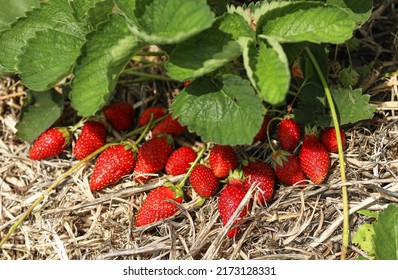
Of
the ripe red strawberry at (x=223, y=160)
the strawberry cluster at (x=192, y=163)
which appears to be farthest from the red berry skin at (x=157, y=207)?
the ripe red strawberry at (x=223, y=160)

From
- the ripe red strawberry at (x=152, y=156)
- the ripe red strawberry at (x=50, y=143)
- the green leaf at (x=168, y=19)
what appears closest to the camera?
the green leaf at (x=168, y=19)

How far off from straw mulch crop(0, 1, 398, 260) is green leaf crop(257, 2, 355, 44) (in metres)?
0.47

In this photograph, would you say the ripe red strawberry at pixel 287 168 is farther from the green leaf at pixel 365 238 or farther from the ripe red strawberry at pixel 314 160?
the green leaf at pixel 365 238

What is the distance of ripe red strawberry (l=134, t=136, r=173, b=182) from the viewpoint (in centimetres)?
177

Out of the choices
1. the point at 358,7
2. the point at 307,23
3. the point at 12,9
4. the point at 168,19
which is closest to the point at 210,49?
the point at 168,19

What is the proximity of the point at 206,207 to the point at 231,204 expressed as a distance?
0.15m

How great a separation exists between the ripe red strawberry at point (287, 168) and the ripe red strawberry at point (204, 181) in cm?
20

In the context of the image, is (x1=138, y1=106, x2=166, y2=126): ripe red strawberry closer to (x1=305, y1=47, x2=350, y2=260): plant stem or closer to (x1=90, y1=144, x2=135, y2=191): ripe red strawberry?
(x1=90, y1=144, x2=135, y2=191): ripe red strawberry

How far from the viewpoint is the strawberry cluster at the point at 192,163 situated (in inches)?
63.8

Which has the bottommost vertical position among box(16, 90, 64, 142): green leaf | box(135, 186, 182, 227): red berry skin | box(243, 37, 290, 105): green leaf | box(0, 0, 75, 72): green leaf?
box(135, 186, 182, 227): red berry skin

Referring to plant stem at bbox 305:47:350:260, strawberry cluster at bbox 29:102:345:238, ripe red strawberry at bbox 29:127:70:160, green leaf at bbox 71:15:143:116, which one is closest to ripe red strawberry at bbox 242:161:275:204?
strawberry cluster at bbox 29:102:345:238

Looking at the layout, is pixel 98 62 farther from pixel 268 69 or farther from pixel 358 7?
pixel 358 7
